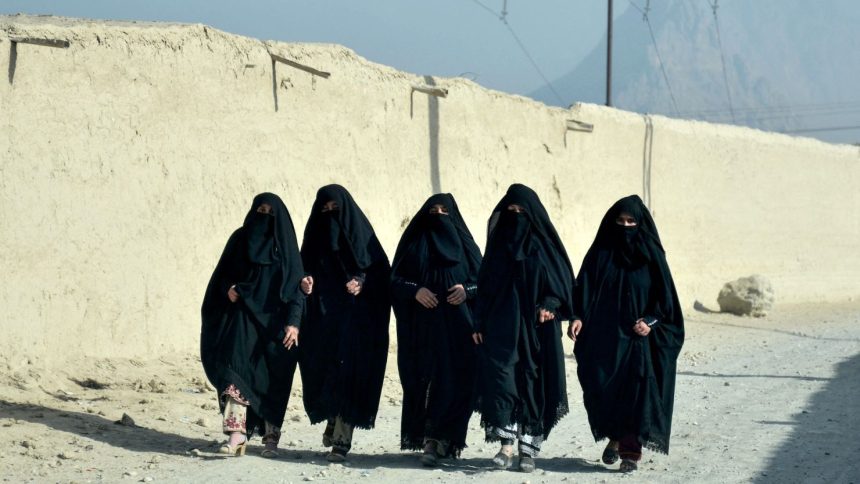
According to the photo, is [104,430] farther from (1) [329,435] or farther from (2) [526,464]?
(2) [526,464]

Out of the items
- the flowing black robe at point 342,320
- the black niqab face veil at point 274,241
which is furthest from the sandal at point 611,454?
the black niqab face veil at point 274,241

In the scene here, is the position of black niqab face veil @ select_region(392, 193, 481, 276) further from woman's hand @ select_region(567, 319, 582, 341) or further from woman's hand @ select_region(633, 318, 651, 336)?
woman's hand @ select_region(633, 318, 651, 336)

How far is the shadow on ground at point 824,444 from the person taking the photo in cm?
566

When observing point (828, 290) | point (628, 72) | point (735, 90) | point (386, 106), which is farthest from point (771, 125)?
point (386, 106)

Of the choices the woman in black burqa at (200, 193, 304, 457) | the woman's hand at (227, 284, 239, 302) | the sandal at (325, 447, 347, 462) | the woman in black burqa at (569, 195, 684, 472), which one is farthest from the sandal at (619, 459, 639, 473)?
the woman's hand at (227, 284, 239, 302)

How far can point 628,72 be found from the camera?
14975 cm

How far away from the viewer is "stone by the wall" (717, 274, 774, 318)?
14.6m

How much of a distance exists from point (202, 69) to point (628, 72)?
476 ft

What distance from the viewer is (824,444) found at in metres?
6.46

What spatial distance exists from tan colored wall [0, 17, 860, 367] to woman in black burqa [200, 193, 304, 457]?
5.75 ft

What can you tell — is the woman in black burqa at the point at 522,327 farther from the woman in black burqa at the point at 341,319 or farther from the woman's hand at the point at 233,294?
the woman's hand at the point at 233,294

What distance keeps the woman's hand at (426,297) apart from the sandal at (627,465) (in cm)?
120

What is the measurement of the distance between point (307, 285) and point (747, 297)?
381 inches

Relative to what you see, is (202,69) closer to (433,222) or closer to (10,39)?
(10,39)
